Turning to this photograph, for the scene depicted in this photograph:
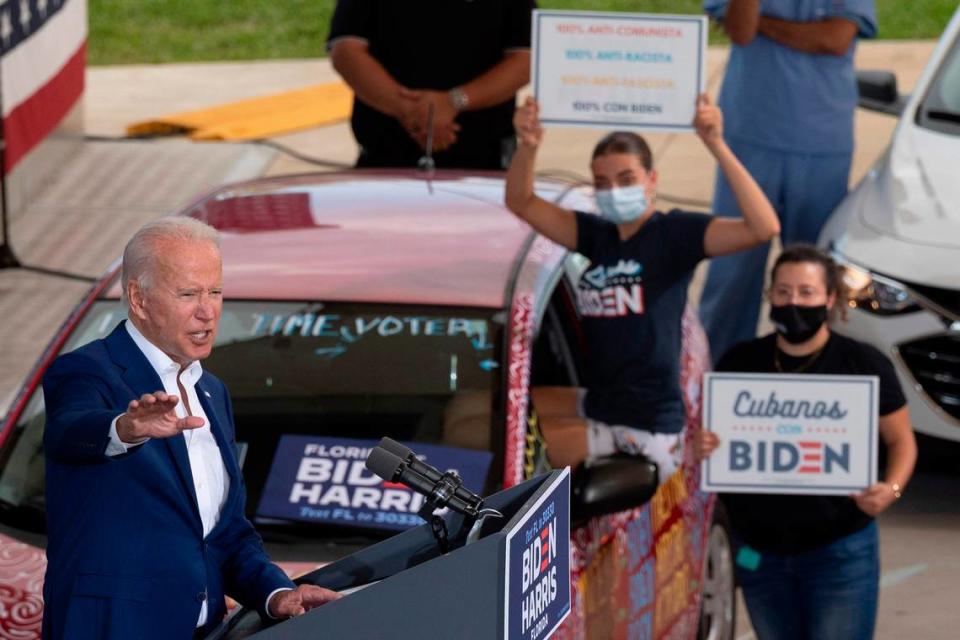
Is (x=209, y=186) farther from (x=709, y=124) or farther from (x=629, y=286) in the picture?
(x=629, y=286)

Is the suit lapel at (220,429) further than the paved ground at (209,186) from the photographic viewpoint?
No

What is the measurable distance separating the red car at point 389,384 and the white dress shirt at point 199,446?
1010mm

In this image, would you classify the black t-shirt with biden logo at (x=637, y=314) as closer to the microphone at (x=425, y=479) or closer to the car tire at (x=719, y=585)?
the car tire at (x=719, y=585)

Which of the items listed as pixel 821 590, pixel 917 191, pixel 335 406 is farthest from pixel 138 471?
pixel 917 191

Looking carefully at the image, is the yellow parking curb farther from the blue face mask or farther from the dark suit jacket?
the dark suit jacket

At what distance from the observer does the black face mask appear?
5.81 m

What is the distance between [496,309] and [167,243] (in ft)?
6.53

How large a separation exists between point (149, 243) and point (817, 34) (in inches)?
212

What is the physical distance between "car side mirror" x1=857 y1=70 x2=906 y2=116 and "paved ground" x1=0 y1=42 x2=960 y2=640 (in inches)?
74.3

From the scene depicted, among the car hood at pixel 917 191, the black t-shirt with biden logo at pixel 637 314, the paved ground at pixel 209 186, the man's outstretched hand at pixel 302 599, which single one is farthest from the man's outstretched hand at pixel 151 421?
the car hood at pixel 917 191

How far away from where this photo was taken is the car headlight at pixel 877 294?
736 cm

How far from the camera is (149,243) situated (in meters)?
3.39

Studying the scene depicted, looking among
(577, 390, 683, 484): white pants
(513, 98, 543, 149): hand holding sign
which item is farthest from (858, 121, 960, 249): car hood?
(577, 390, 683, 484): white pants

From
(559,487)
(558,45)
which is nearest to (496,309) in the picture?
(558,45)
